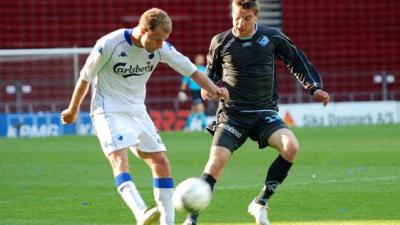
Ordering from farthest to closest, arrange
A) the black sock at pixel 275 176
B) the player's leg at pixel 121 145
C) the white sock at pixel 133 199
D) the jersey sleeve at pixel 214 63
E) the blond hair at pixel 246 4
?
the jersey sleeve at pixel 214 63 → the black sock at pixel 275 176 → the blond hair at pixel 246 4 → the player's leg at pixel 121 145 → the white sock at pixel 133 199

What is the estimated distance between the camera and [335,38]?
37.2m

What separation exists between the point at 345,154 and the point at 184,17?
683 inches

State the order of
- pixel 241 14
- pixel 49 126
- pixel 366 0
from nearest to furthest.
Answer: pixel 241 14 < pixel 49 126 < pixel 366 0

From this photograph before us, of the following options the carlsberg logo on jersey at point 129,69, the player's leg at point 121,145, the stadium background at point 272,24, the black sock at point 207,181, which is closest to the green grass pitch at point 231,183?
the black sock at point 207,181

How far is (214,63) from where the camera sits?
34.7ft

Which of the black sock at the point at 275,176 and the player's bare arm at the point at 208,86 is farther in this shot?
the black sock at the point at 275,176

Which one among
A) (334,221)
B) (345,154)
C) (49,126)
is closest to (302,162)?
(345,154)

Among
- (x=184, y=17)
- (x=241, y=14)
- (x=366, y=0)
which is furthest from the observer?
(x=366, y=0)

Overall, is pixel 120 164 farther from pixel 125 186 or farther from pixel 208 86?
pixel 208 86

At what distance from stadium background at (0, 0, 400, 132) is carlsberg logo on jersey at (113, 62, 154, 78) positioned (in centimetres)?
2011

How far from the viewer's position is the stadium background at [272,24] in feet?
109

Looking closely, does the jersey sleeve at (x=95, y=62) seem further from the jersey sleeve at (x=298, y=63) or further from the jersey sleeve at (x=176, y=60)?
the jersey sleeve at (x=298, y=63)

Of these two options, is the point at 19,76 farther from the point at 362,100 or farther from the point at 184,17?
the point at 362,100

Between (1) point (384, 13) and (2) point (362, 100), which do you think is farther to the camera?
(1) point (384, 13)
